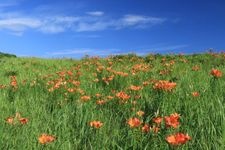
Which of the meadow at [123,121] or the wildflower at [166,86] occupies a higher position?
the wildflower at [166,86]

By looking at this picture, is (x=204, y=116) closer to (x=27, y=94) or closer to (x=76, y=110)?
(x=76, y=110)

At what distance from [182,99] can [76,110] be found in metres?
1.72

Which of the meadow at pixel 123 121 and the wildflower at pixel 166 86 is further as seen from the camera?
the wildflower at pixel 166 86

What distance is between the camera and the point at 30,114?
7105mm

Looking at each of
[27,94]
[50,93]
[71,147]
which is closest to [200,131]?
[71,147]

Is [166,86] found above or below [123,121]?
above

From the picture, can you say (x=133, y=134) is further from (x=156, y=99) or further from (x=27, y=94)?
(x=27, y=94)

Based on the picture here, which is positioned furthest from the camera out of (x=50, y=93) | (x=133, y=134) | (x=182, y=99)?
(x=50, y=93)

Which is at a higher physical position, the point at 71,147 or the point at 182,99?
the point at 182,99

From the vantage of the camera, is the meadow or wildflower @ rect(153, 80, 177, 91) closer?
the meadow

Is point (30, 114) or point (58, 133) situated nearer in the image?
point (58, 133)

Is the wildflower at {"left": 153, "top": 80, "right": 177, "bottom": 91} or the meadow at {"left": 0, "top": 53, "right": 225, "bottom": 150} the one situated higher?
the wildflower at {"left": 153, "top": 80, "right": 177, "bottom": 91}

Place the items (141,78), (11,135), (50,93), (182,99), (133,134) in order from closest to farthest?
1. (133,134)
2. (11,135)
3. (182,99)
4. (50,93)
5. (141,78)

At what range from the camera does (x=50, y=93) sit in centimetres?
962
